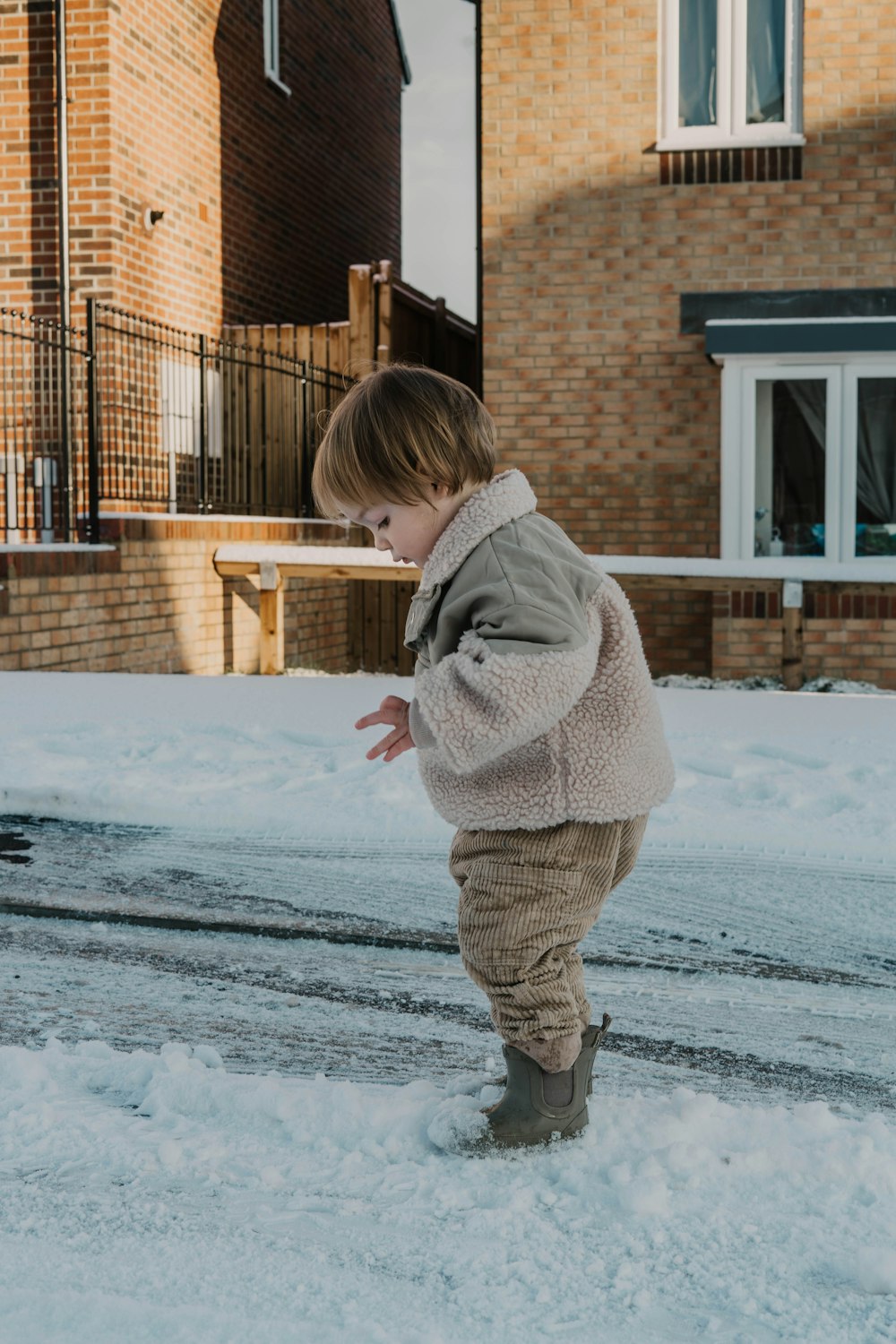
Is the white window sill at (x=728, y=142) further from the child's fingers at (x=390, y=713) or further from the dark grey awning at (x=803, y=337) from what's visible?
the child's fingers at (x=390, y=713)

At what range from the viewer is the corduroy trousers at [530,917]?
217 cm

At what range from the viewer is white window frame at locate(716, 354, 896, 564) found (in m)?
10.7

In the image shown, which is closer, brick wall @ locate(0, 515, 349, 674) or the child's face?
the child's face

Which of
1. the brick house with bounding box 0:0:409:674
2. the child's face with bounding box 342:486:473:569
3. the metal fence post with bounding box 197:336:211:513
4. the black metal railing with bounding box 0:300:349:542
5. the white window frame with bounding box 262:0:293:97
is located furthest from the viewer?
the white window frame with bounding box 262:0:293:97

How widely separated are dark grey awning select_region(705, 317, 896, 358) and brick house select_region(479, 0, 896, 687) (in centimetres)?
1

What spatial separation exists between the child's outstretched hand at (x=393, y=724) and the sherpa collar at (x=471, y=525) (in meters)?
0.18

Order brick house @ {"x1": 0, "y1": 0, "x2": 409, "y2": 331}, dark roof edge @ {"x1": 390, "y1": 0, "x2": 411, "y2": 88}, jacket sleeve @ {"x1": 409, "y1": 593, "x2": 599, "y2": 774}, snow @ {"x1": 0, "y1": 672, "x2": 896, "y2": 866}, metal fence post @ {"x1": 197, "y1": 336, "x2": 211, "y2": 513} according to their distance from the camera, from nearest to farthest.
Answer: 1. jacket sleeve @ {"x1": 409, "y1": 593, "x2": 599, "y2": 774}
2. snow @ {"x1": 0, "y1": 672, "x2": 896, "y2": 866}
3. metal fence post @ {"x1": 197, "y1": 336, "x2": 211, "y2": 513}
4. brick house @ {"x1": 0, "y1": 0, "x2": 409, "y2": 331}
5. dark roof edge @ {"x1": 390, "y1": 0, "x2": 411, "y2": 88}

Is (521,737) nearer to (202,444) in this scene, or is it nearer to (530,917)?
(530,917)

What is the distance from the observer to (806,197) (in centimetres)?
1104

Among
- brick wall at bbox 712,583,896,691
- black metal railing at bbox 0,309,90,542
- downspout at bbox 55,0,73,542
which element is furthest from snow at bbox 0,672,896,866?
downspout at bbox 55,0,73,542

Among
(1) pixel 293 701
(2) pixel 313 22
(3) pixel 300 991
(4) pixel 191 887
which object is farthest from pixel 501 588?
(2) pixel 313 22

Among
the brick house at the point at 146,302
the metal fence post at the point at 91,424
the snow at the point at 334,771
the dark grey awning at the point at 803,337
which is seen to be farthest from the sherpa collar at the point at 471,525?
the dark grey awning at the point at 803,337

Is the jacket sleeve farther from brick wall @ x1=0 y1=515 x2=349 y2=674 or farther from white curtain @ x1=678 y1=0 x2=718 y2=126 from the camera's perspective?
white curtain @ x1=678 y1=0 x2=718 y2=126

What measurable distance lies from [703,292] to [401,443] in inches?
379
